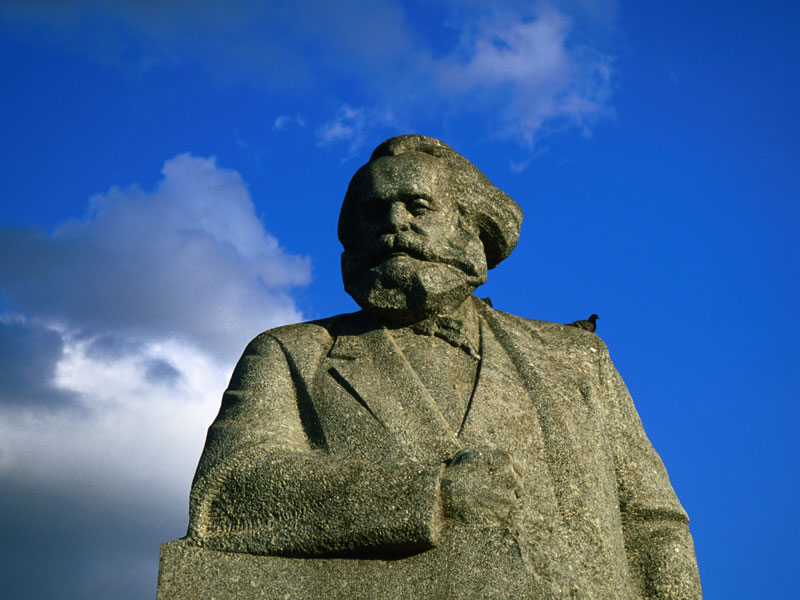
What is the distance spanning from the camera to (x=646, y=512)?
8195 millimetres

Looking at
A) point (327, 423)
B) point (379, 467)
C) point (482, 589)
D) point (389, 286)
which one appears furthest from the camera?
point (389, 286)

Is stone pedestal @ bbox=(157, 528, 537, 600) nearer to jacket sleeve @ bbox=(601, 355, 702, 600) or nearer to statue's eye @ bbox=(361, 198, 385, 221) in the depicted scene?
jacket sleeve @ bbox=(601, 355, 702, 600)

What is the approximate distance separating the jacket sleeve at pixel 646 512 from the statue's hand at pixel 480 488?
122cm

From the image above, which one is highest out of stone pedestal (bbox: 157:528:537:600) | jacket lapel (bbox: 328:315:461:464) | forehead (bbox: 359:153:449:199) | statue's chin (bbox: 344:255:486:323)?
forehead (bbox: 359:153:449:199)

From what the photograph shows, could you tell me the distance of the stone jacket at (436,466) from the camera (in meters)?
6.97

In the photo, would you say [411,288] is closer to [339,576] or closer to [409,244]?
[409,244]

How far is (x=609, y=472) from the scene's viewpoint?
8148 millimetres

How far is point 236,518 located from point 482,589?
157 cm

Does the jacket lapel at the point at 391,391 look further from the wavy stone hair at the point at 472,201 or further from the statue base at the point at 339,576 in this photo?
the wavy stone hair at the point at 472,201

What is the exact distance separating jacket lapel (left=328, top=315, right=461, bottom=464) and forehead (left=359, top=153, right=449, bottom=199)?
37.6 inches

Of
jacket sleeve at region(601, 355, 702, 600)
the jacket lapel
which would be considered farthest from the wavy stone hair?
jacket sleeve at region(601, 355, 702, 600)

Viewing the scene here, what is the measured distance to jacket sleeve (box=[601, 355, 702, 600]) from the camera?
777 centimetres

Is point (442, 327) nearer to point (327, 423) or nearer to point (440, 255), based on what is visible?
point (440, 255)

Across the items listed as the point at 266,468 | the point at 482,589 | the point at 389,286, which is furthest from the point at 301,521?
the point at 389,286
